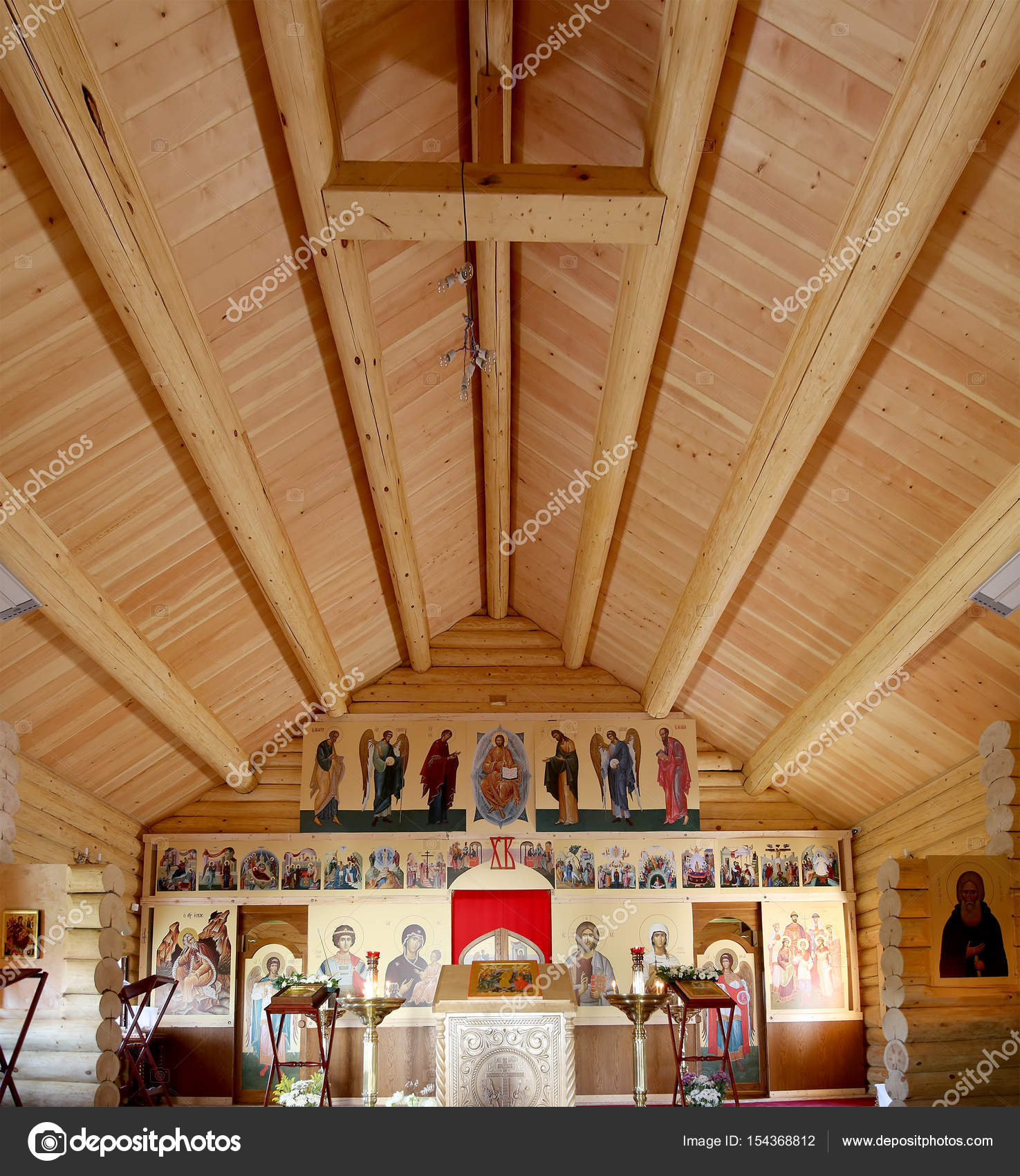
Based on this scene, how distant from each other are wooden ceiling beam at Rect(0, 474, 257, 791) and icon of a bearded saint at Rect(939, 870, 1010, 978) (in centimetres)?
579

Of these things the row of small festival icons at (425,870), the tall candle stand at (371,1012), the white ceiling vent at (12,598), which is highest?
the white ceiling vent at (12,598)

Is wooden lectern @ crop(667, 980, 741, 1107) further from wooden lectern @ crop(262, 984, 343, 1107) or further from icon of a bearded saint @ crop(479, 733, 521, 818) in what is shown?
wooden lectern @ crop(262, 984, 343, 1107)

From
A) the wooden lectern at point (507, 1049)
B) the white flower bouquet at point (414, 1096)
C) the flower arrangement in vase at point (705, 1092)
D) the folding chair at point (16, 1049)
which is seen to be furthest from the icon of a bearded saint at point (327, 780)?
the flower arrangement in vase at point (705, 1092)

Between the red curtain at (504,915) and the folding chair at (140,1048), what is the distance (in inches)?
111

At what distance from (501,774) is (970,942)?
5.30 m

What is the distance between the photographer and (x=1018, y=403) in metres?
5.01

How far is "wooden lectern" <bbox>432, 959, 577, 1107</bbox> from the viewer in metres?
7.36

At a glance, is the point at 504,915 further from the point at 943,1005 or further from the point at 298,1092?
the point at 943,1005

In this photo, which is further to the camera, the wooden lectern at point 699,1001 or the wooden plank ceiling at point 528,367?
the wooden lectern at point 699,1001

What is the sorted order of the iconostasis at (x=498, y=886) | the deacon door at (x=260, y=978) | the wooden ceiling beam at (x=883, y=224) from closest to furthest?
the wooden ceiling beam at (x=883, y=224) → the deacon door at (x=260, y=978) → the iconostasis at (x=498, y=886)

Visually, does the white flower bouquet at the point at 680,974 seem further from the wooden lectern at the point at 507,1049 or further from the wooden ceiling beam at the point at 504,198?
the wooden ceiling beam at the point at 504,198

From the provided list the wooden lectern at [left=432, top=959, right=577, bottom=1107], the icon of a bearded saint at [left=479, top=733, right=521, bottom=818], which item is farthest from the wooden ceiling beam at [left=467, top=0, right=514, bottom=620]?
the wooden lectern at [left=432, top=959, right=577, bottom=1107]

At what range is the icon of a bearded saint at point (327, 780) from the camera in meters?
11.2

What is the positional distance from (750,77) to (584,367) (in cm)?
263
